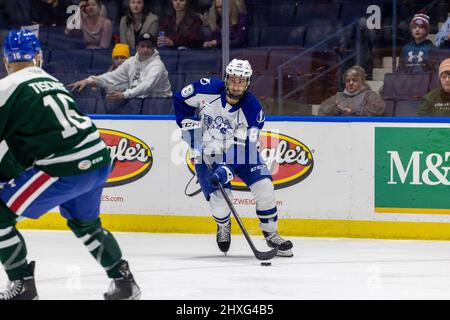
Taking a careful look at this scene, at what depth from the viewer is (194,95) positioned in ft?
23.9

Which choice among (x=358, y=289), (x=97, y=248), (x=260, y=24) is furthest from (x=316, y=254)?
(x=97, y=248)

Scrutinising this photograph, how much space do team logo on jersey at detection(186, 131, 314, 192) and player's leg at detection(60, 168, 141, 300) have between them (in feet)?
9.92

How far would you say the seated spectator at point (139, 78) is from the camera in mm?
8594

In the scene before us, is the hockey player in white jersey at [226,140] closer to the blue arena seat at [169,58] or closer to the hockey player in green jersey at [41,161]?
the blue arena seat at [169,58]

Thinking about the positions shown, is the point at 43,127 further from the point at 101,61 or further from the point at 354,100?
the point at 101,61

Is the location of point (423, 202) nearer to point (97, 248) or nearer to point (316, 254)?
point (316, 254)

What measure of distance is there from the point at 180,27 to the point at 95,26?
0.66m

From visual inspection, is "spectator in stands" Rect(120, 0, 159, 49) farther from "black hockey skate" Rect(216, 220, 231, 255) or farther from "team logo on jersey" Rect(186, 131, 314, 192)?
"black hockey skate" Rect(216, 220, 231, 255)

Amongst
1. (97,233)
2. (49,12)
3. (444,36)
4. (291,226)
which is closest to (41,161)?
(97,233)

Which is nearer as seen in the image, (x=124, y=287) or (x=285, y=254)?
(x=124, y=287)

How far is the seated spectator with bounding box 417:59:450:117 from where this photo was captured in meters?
7.95

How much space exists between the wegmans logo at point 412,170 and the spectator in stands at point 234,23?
1198mm

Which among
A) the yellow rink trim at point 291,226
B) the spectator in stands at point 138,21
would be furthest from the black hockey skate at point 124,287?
the spectator in stands at point 138,21

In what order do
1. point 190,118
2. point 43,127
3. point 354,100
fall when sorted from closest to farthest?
point 43,127, point 190,118, point 354,100
